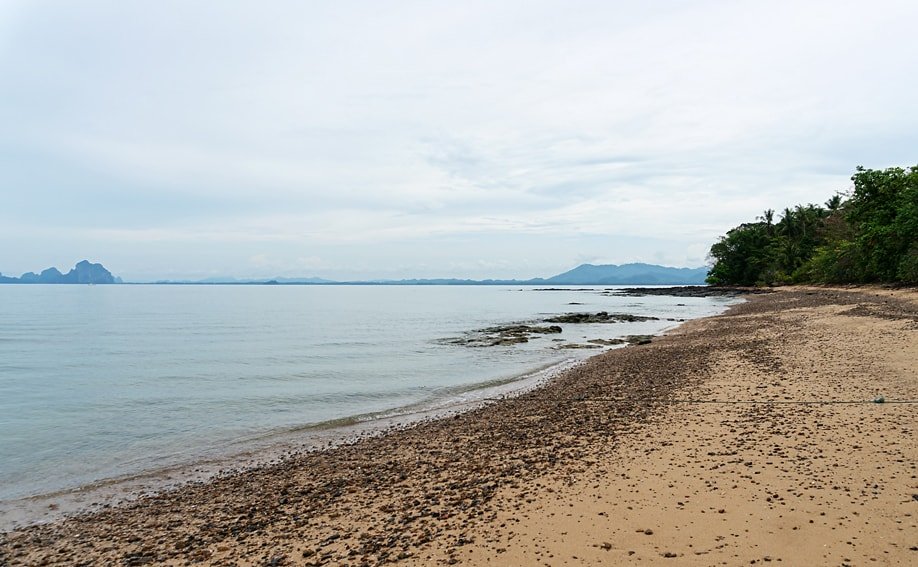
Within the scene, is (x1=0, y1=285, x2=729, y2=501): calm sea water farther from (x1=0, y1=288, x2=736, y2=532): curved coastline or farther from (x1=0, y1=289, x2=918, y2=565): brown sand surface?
(x1=0, y1=289, x2=918, y2=565): brown sand surface

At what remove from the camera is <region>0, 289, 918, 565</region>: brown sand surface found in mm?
5562

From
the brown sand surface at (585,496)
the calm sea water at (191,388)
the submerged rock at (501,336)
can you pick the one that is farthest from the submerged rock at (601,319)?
the brown sand surface at (585,496)

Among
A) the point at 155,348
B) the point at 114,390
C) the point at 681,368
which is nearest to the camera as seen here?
the point at 681,368

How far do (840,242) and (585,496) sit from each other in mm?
72263

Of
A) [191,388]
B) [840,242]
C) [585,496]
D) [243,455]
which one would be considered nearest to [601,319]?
[840,242]

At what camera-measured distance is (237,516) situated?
300 inches

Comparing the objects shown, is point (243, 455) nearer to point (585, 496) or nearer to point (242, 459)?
point (242, 459)

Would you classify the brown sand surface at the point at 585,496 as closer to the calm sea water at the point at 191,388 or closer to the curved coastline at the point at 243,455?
the curved coastline at the point at 243,455

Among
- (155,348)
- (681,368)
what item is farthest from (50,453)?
(155,348)

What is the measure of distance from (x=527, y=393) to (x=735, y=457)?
9110mm

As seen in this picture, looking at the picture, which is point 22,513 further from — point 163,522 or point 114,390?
point 114,390

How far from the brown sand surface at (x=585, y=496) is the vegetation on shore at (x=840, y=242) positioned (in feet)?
135

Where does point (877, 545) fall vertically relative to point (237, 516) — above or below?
above

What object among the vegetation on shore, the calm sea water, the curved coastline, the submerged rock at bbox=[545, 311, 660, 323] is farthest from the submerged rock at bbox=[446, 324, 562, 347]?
the vegetation on shore
